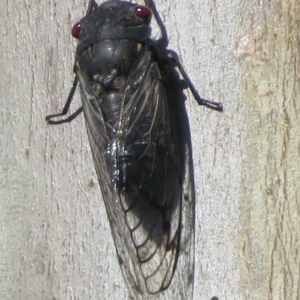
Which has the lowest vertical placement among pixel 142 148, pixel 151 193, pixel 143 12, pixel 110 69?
pixel 151 193

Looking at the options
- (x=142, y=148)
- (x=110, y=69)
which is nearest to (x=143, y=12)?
(x=110, y=69)

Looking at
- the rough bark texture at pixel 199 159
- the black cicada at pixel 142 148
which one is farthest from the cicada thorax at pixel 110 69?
the rough bark texture at pixel 199 159

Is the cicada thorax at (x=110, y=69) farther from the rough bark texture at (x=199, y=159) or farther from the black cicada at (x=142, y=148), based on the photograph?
the rough bark texture at (x=199, y=159)

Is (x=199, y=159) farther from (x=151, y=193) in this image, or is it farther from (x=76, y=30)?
(x=76, y=30)

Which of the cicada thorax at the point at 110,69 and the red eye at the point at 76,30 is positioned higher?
the red eye at the point at 76,30

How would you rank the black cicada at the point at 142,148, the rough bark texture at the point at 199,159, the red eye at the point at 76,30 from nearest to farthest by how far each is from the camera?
the rough bark texture at the point at 199,159, the black cicada at the point at 142,148, the red eye at the point at 76,30

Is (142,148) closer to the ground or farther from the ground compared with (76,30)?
closer to the ground

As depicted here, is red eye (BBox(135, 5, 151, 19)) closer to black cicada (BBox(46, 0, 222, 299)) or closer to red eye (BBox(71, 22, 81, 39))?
black cicada (BBox(46, 0, 222, 299))

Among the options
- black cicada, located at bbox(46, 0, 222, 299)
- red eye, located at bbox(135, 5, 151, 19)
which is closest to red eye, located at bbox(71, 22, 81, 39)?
black cicada, located at bbox(46, 0, 222, 299)
